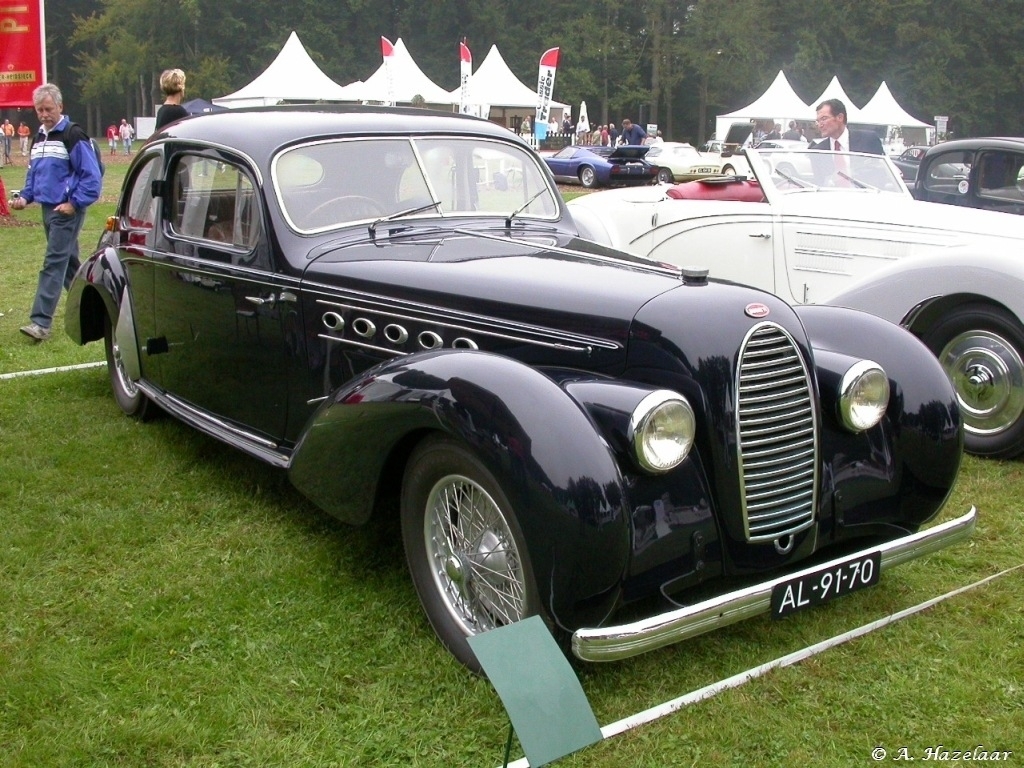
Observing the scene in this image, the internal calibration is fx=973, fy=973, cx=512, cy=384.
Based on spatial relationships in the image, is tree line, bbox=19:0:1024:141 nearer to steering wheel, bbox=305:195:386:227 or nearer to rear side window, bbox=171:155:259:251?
rear side window, bbox=171:155:259:251

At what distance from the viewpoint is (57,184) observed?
24.2 feet

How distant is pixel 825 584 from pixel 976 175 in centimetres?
580

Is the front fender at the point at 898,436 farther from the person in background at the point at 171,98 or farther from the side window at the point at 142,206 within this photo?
the person in background at the point at 171,98

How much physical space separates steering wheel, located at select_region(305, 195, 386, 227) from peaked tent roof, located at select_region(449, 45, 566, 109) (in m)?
28.9

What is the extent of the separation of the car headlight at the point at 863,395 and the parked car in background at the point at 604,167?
24057mm

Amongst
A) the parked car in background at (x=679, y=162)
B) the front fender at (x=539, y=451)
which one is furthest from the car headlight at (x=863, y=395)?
the parked car in background at (x=679, y=162)

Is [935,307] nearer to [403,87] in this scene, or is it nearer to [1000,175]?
[1000,175]

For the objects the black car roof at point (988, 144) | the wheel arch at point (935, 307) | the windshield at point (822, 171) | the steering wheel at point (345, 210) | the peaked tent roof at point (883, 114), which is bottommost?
the wheel arch at point (935, 307)

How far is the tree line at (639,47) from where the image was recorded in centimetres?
5888

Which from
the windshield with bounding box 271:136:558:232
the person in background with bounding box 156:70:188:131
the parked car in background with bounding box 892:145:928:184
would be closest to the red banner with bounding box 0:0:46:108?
the person in background with bounding box 156:70:188:131

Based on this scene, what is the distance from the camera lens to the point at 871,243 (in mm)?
6082

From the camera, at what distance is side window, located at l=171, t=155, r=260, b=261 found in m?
4.30

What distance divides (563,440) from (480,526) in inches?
19.9

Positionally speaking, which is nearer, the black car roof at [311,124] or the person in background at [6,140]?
the black car roof at [311,124]
